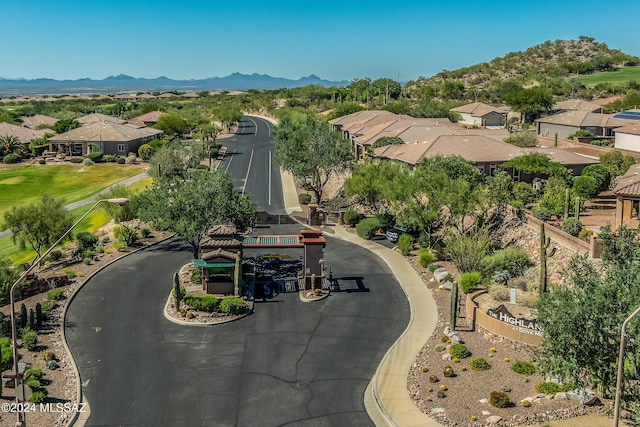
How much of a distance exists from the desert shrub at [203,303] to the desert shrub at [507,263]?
17804 millimetres

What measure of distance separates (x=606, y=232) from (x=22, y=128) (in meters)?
123

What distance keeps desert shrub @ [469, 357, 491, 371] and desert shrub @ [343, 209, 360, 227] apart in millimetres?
30339

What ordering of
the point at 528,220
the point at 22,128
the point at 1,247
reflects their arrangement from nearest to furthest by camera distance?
the point at 528,220, the point at 1,247, the point at 22,128

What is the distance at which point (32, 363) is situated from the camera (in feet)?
98.8

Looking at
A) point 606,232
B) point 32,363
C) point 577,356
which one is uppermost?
point 606,232

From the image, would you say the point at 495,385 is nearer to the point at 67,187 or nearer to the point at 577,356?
the point at 577,356

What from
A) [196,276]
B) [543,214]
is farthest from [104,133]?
[543,214]

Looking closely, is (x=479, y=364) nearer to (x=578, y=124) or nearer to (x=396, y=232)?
(x=396, y=232)

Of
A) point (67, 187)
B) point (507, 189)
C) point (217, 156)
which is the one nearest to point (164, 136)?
point (217, 156)

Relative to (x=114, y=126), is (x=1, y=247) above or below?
below

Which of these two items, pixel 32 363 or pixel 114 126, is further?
pixel 114 126

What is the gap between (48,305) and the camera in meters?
37.1

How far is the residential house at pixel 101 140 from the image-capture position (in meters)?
108

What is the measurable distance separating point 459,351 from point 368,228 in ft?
79.1
